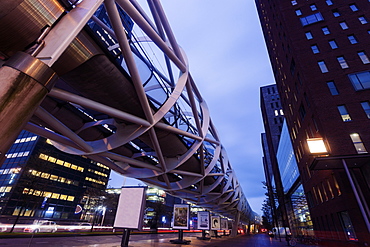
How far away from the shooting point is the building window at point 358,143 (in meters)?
19.9

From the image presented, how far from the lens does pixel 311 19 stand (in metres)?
32.4

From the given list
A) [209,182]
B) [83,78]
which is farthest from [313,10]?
[83,78]

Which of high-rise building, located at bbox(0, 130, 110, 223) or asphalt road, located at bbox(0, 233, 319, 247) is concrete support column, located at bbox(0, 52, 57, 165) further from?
high-rise building, located at bbox(0, 130, 110, 223)

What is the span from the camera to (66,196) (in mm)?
70000

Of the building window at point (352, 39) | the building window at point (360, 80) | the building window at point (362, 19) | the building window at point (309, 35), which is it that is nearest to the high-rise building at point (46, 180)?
the building window at point (360, 80)

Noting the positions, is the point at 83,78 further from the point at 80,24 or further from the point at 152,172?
the point at 152,172

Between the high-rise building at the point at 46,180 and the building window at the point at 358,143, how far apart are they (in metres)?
56.0

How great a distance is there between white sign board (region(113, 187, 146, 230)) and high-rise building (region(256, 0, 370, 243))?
1366cm

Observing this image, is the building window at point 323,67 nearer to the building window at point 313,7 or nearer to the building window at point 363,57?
the building window at point 363,57

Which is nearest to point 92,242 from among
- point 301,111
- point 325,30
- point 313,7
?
point 301,111

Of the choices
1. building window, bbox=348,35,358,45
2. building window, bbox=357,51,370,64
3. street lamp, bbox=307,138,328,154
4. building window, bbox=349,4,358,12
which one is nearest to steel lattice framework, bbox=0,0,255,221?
street lamp, bbox=307,138,328,154

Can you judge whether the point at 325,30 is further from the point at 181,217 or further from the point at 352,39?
the point at 181,217

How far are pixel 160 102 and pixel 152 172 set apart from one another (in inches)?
345

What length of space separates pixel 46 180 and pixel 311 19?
76948 mm
